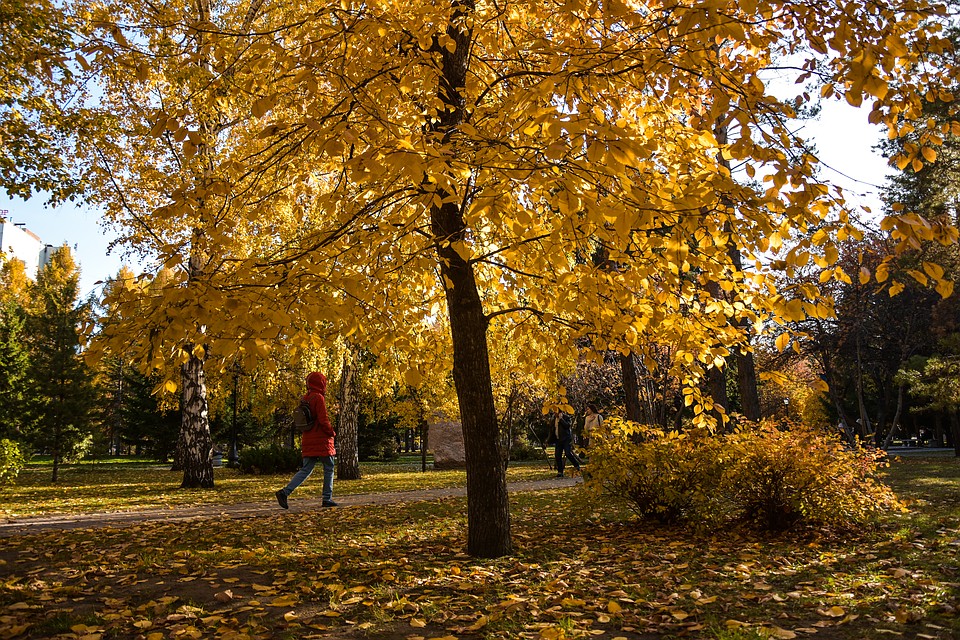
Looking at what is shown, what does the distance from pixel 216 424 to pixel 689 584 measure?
103 feet

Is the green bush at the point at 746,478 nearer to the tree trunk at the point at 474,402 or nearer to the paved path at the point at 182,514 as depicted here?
the tree trunk at the point at 474,402

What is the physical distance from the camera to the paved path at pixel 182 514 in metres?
7.40

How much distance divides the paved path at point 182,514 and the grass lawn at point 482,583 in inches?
40.1

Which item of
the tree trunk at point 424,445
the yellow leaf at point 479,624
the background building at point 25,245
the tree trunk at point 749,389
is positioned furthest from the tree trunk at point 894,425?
the background building at point 25,245

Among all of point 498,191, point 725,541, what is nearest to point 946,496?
point 725,541

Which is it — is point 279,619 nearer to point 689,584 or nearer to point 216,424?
point 689,584

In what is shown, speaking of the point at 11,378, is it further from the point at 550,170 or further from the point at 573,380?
the point at 550,170

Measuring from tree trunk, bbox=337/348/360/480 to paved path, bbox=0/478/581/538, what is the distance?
4477 mm

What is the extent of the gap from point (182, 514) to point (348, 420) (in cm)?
702

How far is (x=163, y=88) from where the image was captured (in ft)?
44.1

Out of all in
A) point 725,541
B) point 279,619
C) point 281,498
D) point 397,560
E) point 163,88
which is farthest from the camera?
point 163,88

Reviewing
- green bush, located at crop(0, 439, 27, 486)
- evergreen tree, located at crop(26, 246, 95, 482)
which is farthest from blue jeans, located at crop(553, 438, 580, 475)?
evergreen tree, located at crop(26, 246, 95, 482)

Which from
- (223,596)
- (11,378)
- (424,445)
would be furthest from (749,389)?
(11,378)

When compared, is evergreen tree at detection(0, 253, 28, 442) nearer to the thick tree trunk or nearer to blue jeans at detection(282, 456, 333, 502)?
blue jeans at detection(282, 456, 333, 502)
